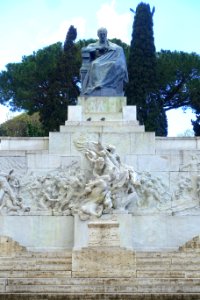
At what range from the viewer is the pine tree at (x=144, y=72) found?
1064 inches

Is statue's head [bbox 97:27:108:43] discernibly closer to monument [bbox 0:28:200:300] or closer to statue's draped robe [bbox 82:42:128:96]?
statue's draped robe [bbox 82:42:128:96]

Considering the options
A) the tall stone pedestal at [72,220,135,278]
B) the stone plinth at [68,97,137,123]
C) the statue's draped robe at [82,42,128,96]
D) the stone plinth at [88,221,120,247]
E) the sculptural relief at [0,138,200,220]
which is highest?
the statue's draped robe at [82,42,128,96]

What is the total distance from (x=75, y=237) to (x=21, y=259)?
208cm

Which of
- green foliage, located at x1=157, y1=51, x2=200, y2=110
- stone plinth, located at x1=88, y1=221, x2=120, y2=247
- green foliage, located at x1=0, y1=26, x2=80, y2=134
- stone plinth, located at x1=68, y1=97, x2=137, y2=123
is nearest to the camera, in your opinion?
stone plinth, located at x1=88, y1=221, x2=120, y2=247

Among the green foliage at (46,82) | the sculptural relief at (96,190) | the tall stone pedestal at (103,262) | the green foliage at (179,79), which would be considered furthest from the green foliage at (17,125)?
the tall stone pedestal at (103,262)

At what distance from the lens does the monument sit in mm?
13742

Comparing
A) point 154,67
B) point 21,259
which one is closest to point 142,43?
point 154,67

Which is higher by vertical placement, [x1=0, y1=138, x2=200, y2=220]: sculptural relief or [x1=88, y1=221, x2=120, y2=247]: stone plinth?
[x1=0, y1=138, x2=200, y2=220]: sculptural relief

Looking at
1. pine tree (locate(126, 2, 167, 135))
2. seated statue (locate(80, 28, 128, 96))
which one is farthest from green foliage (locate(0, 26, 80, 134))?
seated statue (locate(80, 28, 128, 96))

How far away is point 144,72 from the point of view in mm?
27891

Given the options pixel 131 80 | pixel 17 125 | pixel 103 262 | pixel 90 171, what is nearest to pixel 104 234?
pixel 103 262

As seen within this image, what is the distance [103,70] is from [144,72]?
33.1ft

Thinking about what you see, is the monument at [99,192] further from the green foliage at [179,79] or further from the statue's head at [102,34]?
the green foliage at [179,79]

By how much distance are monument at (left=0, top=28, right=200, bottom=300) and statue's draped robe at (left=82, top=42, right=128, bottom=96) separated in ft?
0.15
